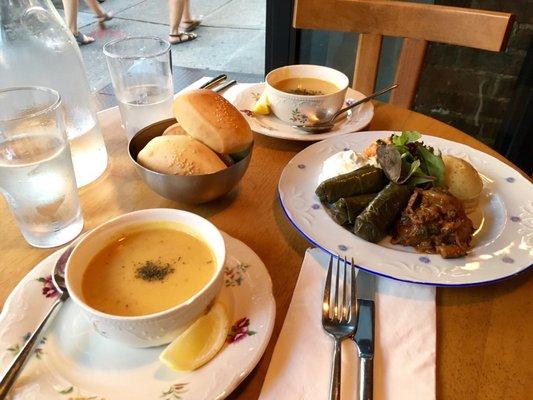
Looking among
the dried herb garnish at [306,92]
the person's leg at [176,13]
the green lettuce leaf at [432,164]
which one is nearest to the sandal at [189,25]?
the person's leg at [176,13]

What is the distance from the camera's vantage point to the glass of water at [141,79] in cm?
104

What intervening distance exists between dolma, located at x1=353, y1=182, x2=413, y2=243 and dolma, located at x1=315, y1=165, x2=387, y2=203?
35 mm

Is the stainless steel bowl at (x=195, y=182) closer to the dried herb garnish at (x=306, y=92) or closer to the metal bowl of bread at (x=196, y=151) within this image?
the metal bowl of bread at (x=196, y=151)

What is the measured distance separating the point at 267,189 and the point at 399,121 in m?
0.49

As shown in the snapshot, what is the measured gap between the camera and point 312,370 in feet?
1.97

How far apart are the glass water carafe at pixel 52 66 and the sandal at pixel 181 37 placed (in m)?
3.37

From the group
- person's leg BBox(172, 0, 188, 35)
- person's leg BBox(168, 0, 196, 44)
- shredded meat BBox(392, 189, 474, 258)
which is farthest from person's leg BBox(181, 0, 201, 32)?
shredded meat BBox(392, 189, 474, 258)

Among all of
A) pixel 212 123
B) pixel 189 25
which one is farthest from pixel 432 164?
pixel 189 25

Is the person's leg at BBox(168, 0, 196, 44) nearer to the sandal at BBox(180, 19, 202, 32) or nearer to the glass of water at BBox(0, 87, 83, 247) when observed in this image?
the sandal at BBox(180, 19, 202, 32)

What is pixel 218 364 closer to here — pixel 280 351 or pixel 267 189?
pixel 280 351

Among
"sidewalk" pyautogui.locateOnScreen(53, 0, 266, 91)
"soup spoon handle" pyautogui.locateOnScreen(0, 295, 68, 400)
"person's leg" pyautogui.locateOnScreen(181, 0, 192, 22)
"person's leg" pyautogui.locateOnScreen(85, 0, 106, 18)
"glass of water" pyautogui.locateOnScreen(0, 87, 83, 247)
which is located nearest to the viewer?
"soup spoon handle" pyautogui.locateOnScreen(0, 295, 68, 400)

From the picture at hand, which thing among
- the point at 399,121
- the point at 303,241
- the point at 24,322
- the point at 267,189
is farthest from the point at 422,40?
the point at 24,322

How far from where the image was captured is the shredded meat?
2.66 ft

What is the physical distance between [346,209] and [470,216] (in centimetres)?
27
